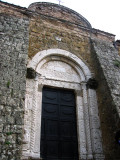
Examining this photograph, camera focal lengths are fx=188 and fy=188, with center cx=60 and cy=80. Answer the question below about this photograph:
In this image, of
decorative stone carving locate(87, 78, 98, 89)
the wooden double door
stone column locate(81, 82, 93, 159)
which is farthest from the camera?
decorative stone carving locate(87, 78, 98, 89)

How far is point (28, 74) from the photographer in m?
5.57

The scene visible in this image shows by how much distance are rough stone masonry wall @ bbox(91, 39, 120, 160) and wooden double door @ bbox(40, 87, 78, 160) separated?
880 millimetres

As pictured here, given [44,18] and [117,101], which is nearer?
[117,101]

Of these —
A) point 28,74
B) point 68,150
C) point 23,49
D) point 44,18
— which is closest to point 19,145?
point 68,150

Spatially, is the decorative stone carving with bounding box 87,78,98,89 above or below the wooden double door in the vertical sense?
above

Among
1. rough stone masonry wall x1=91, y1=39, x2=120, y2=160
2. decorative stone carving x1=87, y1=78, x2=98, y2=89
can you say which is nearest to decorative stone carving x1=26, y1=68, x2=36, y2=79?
decorative stone carving x1=87, y1=78, x2=98, y2=89

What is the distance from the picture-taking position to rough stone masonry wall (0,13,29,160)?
379 cm

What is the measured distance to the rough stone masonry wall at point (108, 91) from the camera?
5.00 meters

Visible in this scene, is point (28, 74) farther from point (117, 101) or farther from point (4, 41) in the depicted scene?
point (117, 101)

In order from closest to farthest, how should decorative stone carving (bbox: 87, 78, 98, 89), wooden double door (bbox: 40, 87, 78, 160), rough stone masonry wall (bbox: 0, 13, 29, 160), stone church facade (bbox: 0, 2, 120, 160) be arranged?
rough stone masonry wall (bbox: 0, 13, 29, 160), stone church facade (bbox: 0, 2, 120, 160), wooden double door (bbox: 40, 87, 78, 160), decorative stone carving (bbox: 87, 78, 98, 89)

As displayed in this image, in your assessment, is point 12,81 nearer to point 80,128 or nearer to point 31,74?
point 31,74

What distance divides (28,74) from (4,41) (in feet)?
3.81

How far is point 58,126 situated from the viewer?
5.47 m

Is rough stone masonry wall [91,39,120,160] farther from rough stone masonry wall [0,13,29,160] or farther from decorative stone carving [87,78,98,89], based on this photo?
rough stone masonry wall [0,13,29,160]
